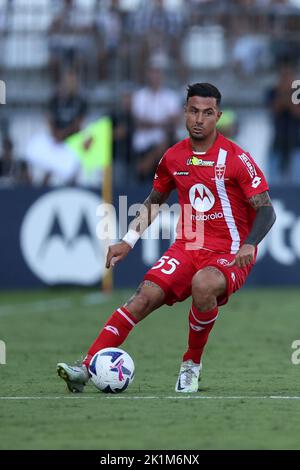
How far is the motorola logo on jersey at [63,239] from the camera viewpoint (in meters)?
18.8

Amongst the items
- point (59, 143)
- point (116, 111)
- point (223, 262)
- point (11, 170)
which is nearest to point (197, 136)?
point (223, 262)

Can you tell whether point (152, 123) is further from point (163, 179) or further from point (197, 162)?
point (197, 162)

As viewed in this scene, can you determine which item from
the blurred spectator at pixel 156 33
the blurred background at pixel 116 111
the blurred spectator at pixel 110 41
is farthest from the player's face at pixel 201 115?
the blurred spectator at pixel 110 41

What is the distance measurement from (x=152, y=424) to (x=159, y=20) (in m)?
14.5

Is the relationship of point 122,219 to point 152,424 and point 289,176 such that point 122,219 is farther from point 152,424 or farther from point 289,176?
point 152,424

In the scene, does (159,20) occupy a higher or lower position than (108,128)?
higher

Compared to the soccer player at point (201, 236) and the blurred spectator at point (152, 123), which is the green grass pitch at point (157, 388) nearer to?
the soccer player at point (201, 236)

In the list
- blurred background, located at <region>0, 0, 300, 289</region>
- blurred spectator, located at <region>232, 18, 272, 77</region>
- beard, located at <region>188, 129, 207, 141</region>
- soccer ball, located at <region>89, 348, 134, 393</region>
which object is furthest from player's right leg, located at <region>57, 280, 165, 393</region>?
blurred spectator, located at <region>232, 18, 272, 77</region>

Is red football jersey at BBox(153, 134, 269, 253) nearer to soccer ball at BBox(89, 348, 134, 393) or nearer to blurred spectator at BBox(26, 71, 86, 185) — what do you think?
soccer ball at BBox(89, 348, 134, 393)

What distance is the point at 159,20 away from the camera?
2066 centimetres

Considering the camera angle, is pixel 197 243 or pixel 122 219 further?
pixel 122 219

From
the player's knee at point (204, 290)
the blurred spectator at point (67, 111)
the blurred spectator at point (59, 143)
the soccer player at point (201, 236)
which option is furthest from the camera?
the blurred spectator at point (67, 111)
